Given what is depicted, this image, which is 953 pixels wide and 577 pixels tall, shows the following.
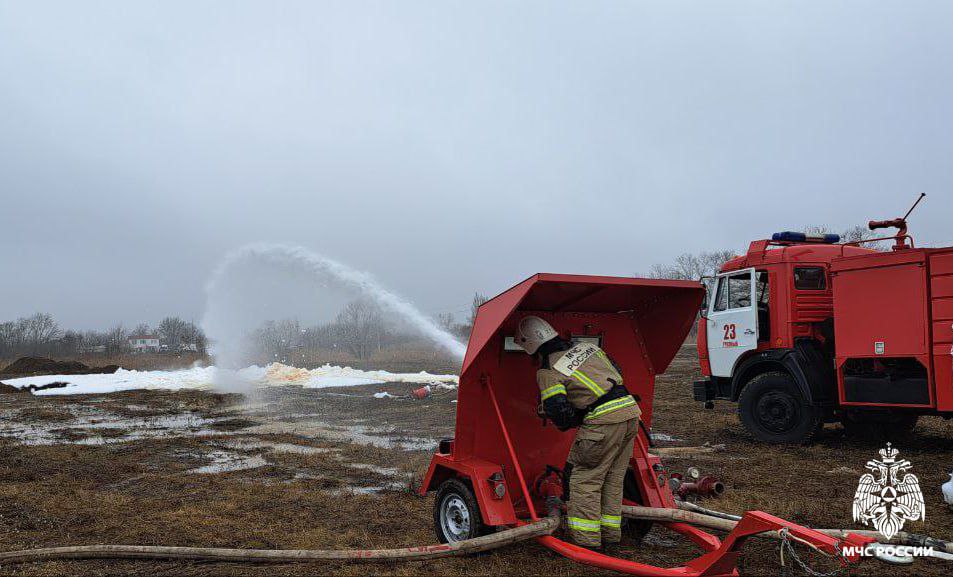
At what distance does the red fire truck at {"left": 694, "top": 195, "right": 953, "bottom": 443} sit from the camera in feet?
26.5

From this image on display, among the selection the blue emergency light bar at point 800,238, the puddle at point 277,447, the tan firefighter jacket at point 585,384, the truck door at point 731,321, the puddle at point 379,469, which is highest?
the blue emergency light bar at point 800,238

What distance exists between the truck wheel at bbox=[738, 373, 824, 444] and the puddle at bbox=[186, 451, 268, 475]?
25.9ft

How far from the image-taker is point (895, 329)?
Answer: 834 centimetres

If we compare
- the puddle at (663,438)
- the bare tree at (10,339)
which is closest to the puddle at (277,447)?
the puddle at (663,438)

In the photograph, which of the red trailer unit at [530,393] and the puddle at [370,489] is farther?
the puddle at [370,489]

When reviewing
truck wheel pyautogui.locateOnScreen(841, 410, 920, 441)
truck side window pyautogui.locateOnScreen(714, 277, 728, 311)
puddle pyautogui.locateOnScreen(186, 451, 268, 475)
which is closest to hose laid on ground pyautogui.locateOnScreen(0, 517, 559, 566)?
puddle pyautogui.locateOnScreen(186, 451, 268, 475)

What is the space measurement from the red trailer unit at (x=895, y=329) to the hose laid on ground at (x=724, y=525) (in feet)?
15.4

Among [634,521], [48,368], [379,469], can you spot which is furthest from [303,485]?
[48,368]

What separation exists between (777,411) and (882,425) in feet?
6.01

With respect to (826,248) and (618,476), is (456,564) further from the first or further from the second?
(826,248)

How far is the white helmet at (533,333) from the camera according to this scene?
183 inches

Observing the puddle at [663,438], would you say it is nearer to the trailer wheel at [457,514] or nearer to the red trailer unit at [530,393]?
the red trailer unit at [530,393]

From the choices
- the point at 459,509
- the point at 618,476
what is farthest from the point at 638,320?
the point at 459,509

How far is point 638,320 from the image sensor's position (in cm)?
554
